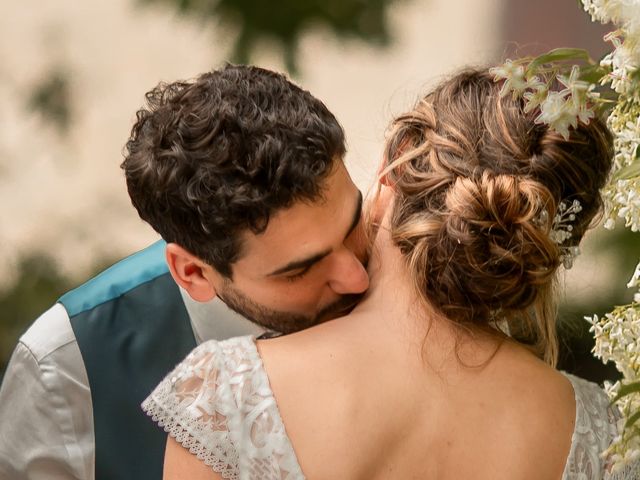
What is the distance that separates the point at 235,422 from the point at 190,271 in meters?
0.40

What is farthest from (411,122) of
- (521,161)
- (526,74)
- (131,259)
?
(131,259)

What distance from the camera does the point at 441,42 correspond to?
11.7 feet

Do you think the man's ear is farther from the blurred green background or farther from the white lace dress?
the blurred green background

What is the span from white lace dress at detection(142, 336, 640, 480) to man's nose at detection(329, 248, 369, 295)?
0.20 m

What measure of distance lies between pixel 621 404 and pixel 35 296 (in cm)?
237

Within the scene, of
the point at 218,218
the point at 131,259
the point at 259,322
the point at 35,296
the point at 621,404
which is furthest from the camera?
the point at 35,296

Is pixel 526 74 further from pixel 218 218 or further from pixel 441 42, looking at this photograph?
pixel 441 42

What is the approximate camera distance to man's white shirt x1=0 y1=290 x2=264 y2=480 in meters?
2.33

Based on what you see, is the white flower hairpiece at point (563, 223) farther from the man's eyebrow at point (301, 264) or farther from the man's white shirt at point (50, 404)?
the man's white shirt at point (50, 404)

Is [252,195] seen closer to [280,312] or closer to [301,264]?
[301,264]

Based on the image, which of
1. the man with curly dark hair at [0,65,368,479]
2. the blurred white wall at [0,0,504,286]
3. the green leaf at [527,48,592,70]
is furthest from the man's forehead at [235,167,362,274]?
the blurred white wall at [0,0,504,286]

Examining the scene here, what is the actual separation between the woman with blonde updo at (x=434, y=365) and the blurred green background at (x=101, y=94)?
1572 mm

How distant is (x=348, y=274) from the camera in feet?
5.69

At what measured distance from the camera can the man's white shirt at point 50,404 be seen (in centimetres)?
233
